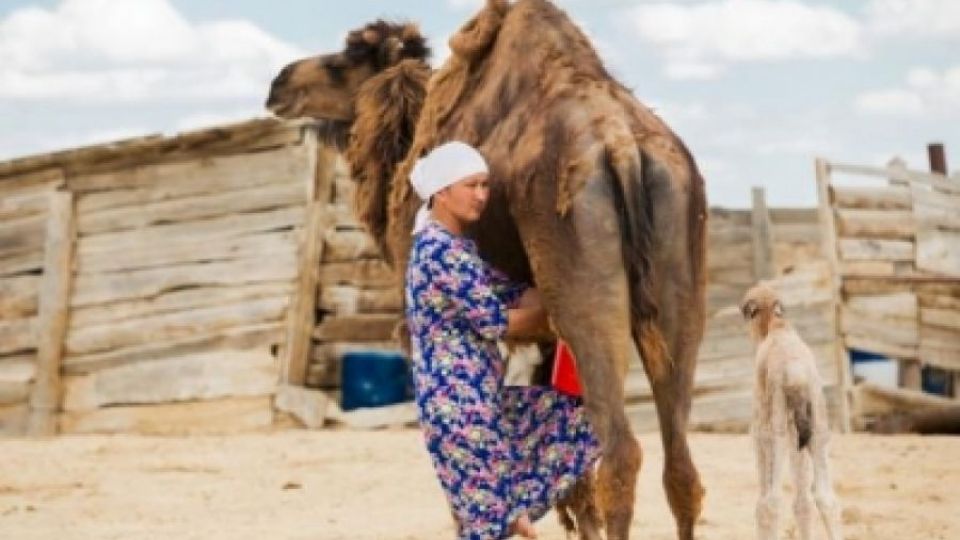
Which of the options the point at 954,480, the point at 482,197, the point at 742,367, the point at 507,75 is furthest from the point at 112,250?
the point at 482,197

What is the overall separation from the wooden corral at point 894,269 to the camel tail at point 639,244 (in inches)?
423

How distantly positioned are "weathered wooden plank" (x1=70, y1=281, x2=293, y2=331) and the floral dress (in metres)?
10.5

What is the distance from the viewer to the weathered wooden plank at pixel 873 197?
16.9 metres

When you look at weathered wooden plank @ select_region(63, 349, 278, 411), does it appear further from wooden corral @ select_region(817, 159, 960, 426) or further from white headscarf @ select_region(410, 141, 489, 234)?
white headscarf @ select_region(410, 141, 489, 234)

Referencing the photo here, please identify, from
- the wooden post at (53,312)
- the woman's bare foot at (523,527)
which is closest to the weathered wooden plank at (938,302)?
the wooden post at (53,312)

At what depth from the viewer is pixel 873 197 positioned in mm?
17125

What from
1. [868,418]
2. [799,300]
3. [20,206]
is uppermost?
[20,206]

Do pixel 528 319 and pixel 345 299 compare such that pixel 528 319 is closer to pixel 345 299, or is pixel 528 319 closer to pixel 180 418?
pixel 345 299

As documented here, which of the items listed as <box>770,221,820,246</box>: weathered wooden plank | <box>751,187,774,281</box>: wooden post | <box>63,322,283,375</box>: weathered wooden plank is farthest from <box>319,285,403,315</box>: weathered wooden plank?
<box>770,221,820,246</box>: weathered wooden plank

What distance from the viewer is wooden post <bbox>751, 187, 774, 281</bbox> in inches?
834

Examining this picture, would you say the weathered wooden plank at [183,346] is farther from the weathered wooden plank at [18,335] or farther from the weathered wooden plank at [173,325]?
the weathered wooden plank at [18,335]

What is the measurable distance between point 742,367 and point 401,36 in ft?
27.1

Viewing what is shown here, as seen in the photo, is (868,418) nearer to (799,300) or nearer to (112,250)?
(799,300)

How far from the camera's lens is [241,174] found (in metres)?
16.8
